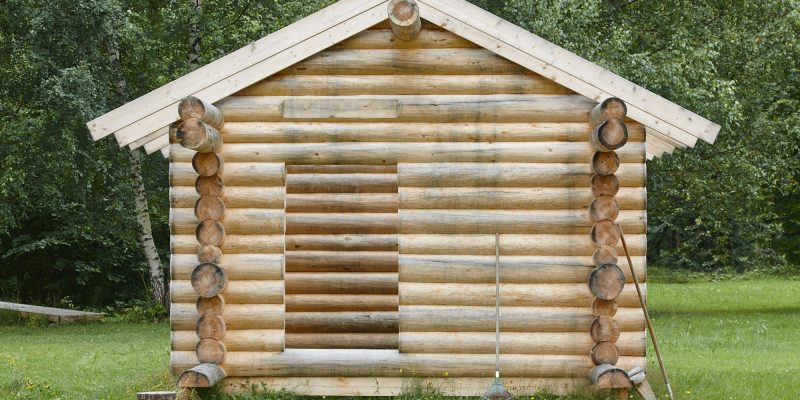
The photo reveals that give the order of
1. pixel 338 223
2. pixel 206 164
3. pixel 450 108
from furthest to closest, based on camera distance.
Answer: pixel 338 223 < pixel 450 108 < pixel 206 164

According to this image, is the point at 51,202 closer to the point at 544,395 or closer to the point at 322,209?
the point at 322,209

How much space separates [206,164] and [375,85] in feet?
5.40

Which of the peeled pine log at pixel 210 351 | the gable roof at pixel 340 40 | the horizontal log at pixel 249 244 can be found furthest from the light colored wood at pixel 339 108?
the peeled pine log at pixel 210 351

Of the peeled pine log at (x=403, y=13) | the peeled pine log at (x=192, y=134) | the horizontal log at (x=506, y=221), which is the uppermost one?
the peeled pine log at (x=403, y=13)

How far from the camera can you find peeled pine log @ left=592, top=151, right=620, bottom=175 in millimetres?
9266

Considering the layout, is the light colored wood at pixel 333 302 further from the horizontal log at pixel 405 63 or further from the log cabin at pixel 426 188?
the horizontal log at pixel 405 63

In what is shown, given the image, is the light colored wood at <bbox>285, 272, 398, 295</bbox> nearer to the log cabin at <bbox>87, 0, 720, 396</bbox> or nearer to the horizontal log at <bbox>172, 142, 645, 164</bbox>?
the log cabin at <bbox>87, 0, 720, 396</bbox>

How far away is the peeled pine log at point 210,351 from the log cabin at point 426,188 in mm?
14

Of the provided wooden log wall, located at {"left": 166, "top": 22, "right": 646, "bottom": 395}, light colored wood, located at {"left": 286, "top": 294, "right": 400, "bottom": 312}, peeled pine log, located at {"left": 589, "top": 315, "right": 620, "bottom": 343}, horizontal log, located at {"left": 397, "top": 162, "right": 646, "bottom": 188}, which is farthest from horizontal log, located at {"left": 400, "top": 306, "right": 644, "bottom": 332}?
light colored wood, located at {"left": 286, "top": 294, "right": 400, "bottom": 312}

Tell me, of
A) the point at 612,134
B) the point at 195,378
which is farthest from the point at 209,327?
the point at 612,134

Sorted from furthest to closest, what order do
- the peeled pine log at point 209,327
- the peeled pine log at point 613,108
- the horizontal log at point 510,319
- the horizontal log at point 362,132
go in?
the horizontal log at point 362,132 < the horizontal log at point 510,319 < the peeled pine log at point 209,327 < the peeled pine log at point 613,108

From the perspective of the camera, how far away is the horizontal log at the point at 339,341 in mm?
13084

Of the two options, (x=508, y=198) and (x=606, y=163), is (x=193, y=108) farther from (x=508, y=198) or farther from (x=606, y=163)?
(x=606, y=163)

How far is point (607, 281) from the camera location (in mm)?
9203
